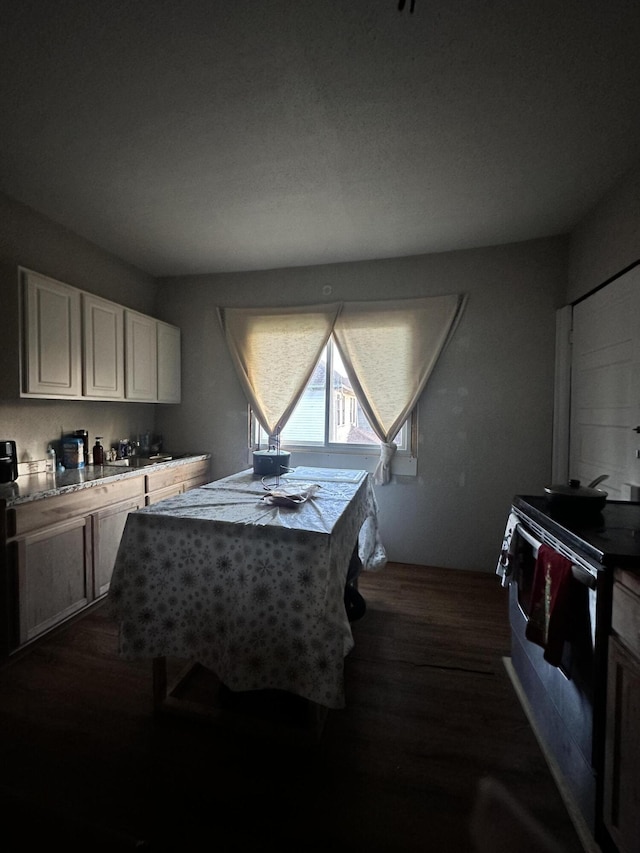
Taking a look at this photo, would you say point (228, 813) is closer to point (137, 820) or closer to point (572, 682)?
point (137, 820)

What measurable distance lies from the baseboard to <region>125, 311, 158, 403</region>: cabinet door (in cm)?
313

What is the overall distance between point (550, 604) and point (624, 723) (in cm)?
32

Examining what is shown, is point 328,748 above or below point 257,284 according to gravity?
below

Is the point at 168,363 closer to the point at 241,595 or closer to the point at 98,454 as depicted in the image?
the point at 98,454

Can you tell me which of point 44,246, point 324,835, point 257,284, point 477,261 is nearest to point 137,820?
point 324,835

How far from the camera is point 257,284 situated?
11.0 ft

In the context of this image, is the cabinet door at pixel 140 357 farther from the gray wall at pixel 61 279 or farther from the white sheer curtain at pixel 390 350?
the white sheer curtain at pixel 390 350

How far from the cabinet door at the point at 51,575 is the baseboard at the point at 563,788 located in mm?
2445

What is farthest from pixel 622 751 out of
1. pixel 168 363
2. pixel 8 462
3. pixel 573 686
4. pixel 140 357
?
pixel 168 363

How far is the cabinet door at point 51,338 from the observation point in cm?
215

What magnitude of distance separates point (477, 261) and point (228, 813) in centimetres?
344

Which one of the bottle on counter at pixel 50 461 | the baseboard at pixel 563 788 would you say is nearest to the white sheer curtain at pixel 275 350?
the bottle on counter at pixel 50 461

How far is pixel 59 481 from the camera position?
2193mm

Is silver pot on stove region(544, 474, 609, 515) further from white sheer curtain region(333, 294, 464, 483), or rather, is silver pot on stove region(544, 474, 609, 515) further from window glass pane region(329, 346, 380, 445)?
window glass pane region(329, 346, 380, 445)
